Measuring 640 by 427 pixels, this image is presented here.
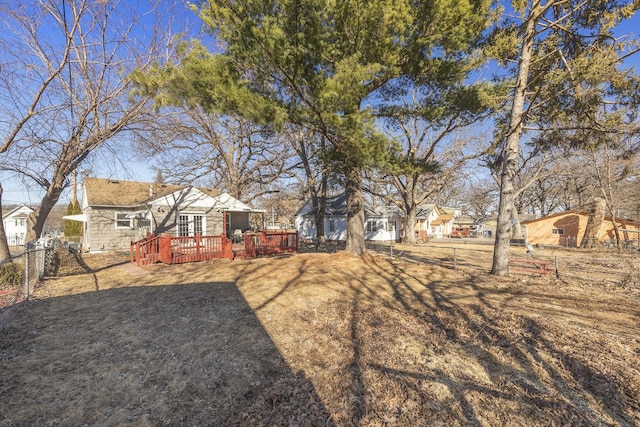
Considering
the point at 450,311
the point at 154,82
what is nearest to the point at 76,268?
the point at 154,82

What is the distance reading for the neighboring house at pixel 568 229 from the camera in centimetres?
2123

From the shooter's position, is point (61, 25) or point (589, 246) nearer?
point (61, 25)

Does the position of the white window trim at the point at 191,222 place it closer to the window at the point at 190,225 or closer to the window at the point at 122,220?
the window at the point at 190,225

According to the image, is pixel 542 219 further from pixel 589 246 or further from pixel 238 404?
pixel 238 404

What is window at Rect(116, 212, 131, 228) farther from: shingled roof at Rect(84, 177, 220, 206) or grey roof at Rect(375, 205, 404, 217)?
grey roof at Rect(375, 205, 404, 217)

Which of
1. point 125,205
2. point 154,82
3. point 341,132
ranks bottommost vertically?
point 125,205

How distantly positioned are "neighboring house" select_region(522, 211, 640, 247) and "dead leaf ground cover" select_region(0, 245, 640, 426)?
64.4 feet

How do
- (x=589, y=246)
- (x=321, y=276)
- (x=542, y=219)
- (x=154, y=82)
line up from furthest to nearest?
(x=542, y=219) < (x=589, y=246) < (x=321, y=276) < (x=154, y=82)

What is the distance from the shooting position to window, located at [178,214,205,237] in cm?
1568

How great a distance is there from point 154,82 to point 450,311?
915cm

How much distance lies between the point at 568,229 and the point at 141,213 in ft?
103

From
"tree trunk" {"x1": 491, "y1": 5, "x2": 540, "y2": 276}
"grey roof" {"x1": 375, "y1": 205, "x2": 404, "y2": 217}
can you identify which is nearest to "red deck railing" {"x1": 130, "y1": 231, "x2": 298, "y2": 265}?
"tree trunk" {"x1": 491, "y1": 5, "x2": 540, "y2": 276}

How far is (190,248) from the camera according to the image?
10828 millimetres

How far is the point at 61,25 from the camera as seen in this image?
7.68 metres
